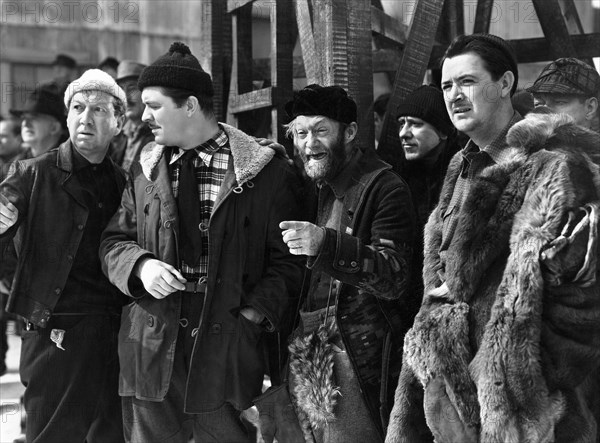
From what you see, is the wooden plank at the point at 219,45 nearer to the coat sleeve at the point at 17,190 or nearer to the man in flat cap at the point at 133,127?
the man in flat cap at the point at 133,127

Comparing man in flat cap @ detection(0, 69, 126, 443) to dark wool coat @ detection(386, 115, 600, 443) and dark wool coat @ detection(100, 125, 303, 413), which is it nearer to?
dark wool coat @ detection(100, 125, 303, 413)

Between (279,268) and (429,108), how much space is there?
1.01 meters

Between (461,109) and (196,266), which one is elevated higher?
(461,109)

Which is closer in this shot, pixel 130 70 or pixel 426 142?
pixel 426 142

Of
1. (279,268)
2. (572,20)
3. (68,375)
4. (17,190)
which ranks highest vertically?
(572,20)

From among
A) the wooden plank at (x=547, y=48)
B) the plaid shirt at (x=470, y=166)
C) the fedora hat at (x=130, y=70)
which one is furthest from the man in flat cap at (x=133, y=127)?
the plaid shirt at (x=470, y=166)

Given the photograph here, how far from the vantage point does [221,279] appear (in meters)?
3.31

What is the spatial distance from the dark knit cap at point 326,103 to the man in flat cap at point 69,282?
3.62 ft

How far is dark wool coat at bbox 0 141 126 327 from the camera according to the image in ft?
11.9

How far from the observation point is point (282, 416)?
11.0 feet

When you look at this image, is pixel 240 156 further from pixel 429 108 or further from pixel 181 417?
pixel 181 417

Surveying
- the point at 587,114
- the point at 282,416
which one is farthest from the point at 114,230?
the point at 587,114

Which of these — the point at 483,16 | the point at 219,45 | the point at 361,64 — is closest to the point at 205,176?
the point at 361,64

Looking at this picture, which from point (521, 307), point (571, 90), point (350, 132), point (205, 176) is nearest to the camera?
point (521, 307)
